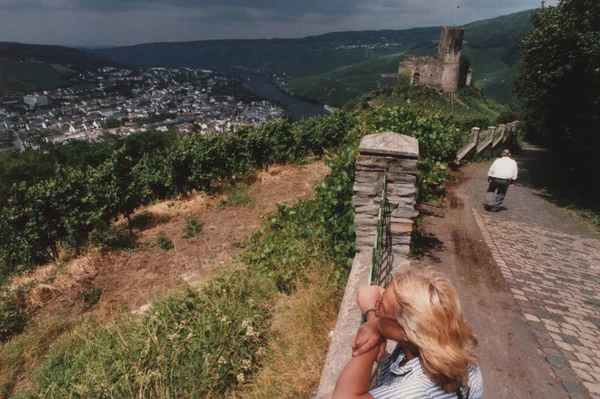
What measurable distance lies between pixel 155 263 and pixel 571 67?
47.1 ft

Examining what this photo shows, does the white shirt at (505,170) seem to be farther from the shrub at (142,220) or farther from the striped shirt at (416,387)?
the shrub at (142,220)

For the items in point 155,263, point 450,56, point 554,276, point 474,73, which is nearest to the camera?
point 554,276

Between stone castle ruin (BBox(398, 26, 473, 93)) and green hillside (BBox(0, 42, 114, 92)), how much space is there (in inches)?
3509

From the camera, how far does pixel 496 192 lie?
32.1ft

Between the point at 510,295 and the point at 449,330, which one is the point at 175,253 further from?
the point at 449,330

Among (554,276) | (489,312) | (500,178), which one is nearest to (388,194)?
(489,312)

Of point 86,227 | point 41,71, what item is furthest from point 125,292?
point 41,71

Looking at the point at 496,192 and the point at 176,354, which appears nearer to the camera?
the point at 176,354

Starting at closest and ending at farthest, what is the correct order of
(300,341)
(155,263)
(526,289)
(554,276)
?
(300,341) → (526,289) → (554,276) → (155,263)

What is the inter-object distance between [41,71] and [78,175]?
120047 millimetres

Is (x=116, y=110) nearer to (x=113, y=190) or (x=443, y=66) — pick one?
(x=443, y=66)

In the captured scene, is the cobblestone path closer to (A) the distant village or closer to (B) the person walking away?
(B) the person walking away

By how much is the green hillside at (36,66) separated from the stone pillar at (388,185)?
331ft

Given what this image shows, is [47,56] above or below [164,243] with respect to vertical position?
above
